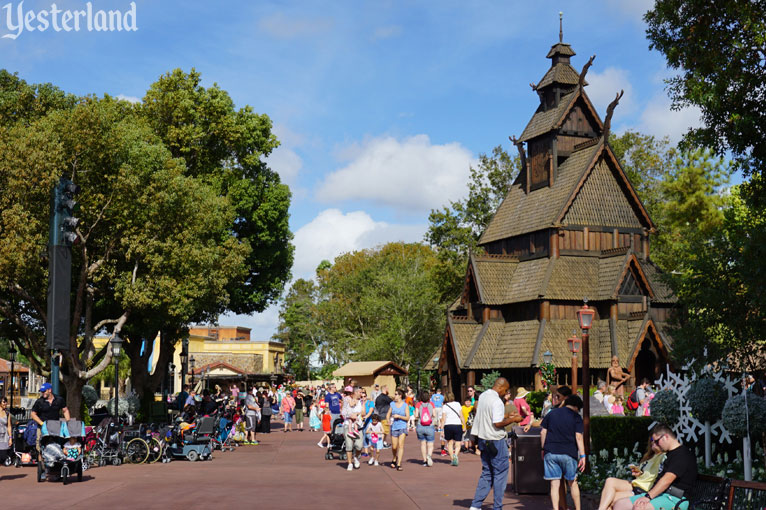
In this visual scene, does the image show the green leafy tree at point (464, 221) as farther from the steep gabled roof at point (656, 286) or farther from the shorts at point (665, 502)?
the shorts at point (665, 502)

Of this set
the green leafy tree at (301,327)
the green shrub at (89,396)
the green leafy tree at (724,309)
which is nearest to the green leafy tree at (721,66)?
the green leafy tree at (724,309)

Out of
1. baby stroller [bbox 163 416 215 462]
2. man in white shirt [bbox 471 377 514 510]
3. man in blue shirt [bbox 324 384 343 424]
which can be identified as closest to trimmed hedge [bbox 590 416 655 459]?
man in white shirt [bbox 471 377 514 510]

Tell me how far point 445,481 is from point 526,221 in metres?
33.1

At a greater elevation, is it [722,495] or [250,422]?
[722,495]

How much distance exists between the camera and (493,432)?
45.9ft

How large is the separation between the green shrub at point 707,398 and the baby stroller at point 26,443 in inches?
646

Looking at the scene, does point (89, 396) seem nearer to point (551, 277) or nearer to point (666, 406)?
point (551, 277)

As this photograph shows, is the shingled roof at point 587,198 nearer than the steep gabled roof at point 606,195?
Yes

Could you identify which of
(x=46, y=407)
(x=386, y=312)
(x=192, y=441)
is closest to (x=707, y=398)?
(x=46, y=407)

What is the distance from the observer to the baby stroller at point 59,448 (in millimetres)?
18750

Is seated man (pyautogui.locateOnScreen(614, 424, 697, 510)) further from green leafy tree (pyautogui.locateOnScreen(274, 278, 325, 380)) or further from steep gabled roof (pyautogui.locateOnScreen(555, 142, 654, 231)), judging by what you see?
green leafy tree (pyautogui.locateOnScreen(274, 278, 325, 380))

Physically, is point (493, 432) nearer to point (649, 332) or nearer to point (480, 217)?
point (649, 332)

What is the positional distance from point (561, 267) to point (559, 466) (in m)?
35.2

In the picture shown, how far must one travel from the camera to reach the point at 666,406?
15.5 m
